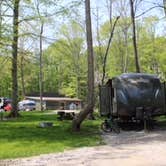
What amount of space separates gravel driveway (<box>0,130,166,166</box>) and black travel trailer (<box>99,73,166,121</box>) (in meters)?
5.56

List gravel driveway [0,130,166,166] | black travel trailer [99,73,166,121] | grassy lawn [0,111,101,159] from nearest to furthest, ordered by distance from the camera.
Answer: gravel driveway [0,130,166,166] < grassy lawn [0,111,101,159] < black travel trailer [99,73,166,121]

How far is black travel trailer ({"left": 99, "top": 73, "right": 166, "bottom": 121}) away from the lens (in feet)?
70.3

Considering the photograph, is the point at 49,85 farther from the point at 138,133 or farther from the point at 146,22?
the point at 138,133

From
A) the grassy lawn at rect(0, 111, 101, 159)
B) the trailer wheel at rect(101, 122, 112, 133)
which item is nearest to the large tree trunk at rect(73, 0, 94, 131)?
the grassy lawn at rect(0, 111, 101, 159)

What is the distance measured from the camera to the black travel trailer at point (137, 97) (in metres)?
21.4

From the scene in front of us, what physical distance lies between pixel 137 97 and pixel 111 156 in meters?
9.37

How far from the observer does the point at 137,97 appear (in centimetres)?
2158

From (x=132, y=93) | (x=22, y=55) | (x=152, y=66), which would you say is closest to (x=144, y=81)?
(x=132, y=93)

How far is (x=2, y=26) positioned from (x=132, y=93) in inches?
290

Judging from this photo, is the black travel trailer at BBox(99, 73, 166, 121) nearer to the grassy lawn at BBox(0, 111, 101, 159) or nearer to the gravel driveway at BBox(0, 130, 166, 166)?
the grassy lawn at BBox(0, 111, 101, 159)

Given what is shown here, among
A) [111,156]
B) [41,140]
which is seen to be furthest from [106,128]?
[111,156]

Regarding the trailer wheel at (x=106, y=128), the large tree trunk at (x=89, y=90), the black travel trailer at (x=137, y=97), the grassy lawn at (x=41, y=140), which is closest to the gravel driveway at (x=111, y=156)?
the grassy lawn at (x=41, y=140)

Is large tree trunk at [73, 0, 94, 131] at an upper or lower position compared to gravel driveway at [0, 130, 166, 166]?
upper

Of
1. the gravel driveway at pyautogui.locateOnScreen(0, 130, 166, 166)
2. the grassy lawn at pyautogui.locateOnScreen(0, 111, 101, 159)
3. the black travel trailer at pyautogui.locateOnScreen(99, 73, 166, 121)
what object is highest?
the black travel trailer at pyautogui.locateOnScreen(99, 73, 166, 121)
